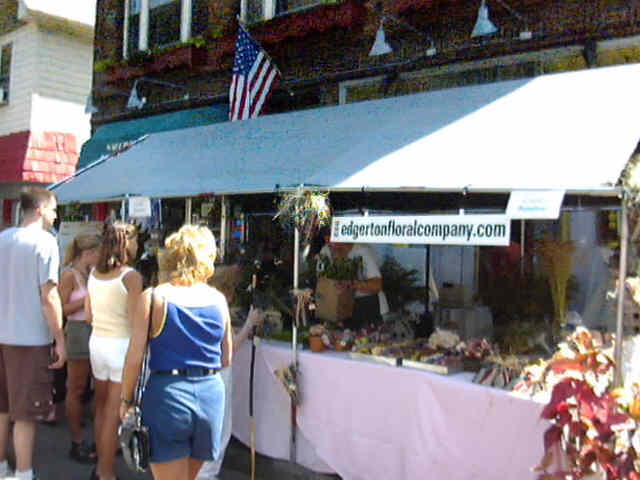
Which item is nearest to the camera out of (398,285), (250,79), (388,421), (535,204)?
(535,204)

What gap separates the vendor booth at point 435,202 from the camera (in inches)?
147

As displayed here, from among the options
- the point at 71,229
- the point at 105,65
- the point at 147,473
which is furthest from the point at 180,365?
the point at 105,65

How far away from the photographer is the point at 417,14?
304 inches

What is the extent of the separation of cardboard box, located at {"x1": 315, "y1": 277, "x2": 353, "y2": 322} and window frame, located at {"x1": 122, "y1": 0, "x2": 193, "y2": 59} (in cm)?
667

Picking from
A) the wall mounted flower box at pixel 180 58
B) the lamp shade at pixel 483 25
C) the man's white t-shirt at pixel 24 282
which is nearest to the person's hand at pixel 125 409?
the man's white t-shirt at pixel 24 282

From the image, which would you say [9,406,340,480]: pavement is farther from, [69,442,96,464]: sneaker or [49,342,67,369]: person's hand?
[49,342,67,369]: person's hand

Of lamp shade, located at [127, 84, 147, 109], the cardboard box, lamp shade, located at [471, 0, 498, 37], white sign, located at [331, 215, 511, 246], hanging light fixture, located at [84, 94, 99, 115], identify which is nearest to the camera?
white sign, located at [331, 215, 511, 246]

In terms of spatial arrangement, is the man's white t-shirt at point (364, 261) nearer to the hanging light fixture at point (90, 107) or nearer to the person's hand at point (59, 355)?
the person's hand at point (59, 355)

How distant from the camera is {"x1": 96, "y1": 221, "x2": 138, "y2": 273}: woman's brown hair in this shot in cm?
432

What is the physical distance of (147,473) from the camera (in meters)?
4.96

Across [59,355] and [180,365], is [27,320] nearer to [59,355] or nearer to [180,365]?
[59,355]

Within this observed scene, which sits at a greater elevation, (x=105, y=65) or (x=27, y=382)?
(x=105, y=65)

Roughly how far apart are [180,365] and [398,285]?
3.21 meters

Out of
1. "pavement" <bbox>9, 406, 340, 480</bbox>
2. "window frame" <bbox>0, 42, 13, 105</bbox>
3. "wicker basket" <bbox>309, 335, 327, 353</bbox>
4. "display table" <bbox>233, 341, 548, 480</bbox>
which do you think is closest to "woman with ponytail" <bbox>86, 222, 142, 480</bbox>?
"pavement" <bbox>9, 406, 340, 480</bbox>
